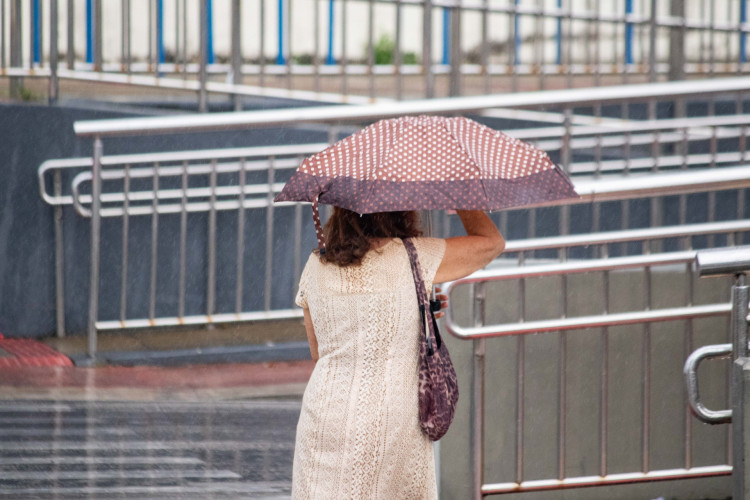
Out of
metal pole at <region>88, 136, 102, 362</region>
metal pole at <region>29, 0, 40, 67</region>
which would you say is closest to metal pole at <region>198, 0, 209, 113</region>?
metal pole at <region>29, 0, 40, 67</region>

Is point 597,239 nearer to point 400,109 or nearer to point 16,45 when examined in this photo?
point 400,109

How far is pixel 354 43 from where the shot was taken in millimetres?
9594

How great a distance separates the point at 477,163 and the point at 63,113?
5.74m

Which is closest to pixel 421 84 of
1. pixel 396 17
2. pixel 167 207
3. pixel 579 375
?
pixel 396 17

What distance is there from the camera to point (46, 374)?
22.8 feet

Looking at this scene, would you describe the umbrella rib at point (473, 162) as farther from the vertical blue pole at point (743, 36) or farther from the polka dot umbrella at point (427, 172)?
the vertical blue pole at point (743, 36)

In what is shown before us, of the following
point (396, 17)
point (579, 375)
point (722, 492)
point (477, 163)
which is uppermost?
point (396, 17)

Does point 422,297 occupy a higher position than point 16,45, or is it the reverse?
point 16,45

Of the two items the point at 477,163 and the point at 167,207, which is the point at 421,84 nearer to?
the point at 167,207

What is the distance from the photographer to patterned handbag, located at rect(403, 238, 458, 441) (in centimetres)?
320

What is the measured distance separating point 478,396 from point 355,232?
139cm

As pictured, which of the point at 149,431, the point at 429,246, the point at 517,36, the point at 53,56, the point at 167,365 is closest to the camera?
the point at 429,246

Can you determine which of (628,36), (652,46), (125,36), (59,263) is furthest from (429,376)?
(628,36)

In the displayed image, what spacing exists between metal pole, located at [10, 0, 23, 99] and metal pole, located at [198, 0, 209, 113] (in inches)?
55.6
